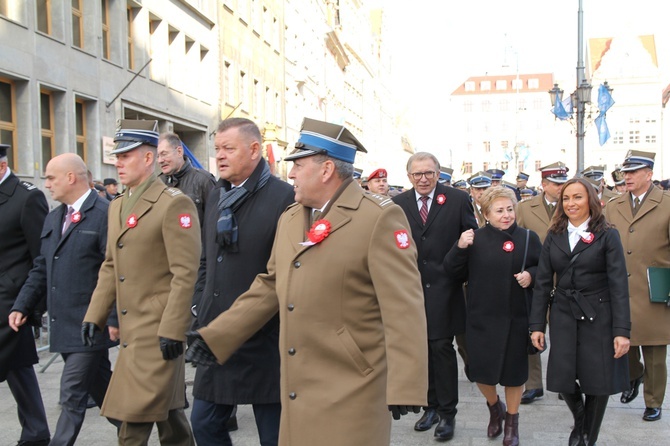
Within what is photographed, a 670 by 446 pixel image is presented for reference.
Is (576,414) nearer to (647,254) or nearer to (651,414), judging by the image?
(651,414)

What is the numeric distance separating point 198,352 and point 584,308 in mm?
2998

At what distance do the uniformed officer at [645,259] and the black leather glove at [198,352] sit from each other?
14.5 ft

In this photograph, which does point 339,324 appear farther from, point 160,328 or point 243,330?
point 160,328

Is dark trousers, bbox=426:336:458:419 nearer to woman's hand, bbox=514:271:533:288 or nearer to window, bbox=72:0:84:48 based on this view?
woman's hand, bbox=514:271:533:288

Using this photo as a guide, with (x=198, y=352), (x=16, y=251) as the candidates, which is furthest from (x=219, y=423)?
(x=16, y=251)

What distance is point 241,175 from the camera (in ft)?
15.4

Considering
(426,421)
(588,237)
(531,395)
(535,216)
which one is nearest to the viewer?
(588,237)

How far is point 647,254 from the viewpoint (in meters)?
7.27

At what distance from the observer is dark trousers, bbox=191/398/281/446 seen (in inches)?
171

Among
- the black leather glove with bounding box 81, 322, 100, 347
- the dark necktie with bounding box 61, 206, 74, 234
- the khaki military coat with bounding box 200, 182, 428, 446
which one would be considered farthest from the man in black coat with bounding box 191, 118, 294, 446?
the dark necktie with bounding box 61, 206, 74, 234

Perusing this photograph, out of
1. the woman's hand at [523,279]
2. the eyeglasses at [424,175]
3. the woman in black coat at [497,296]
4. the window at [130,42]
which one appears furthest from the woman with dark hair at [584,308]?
the window at [130,42]

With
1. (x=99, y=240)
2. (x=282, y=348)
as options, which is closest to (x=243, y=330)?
(x=282, y=348)

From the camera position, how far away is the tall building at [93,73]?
56.2 feet

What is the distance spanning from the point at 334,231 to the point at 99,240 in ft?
8.29
